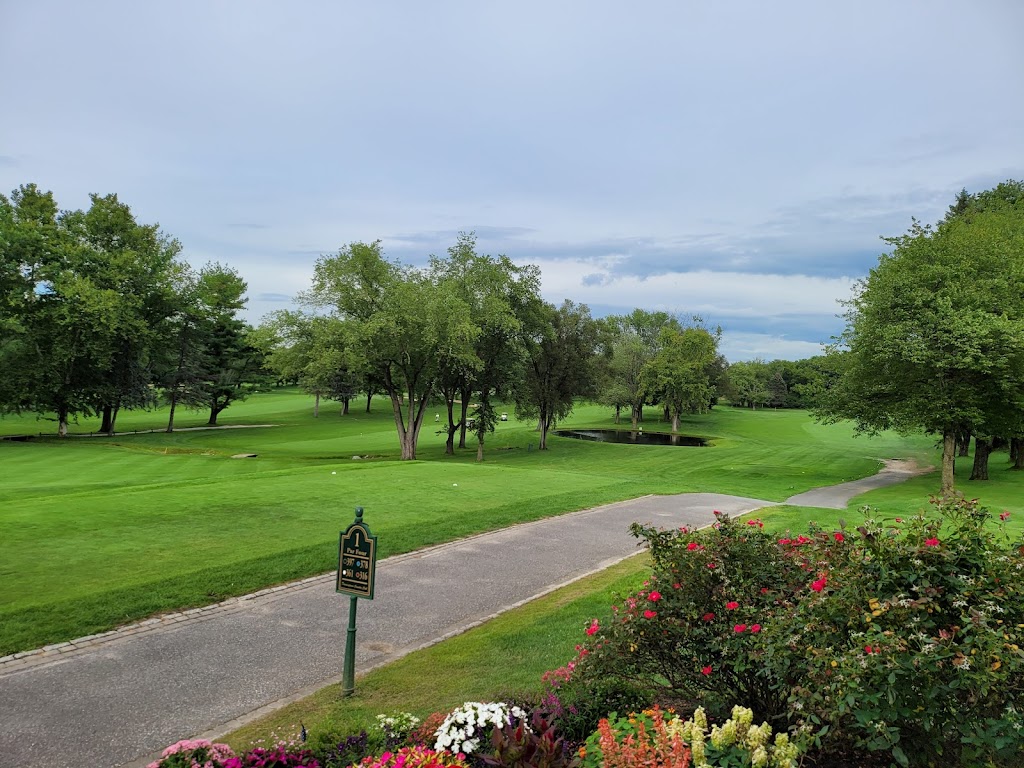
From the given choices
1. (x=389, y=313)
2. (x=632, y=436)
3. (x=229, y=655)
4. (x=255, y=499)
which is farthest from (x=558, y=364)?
(x=229, y=655)

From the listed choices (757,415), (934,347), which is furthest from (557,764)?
(757,415)

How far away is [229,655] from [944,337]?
22537 millimetres

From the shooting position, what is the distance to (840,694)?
3.15 metres

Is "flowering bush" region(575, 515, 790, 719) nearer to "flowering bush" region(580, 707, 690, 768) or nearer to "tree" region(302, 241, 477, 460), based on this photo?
"flowering bush" region(580, 707, 690, 768)

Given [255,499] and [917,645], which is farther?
[255,499]

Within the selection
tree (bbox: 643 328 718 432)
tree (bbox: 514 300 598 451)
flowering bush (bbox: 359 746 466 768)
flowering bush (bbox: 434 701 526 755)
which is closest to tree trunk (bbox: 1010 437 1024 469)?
tree (bbox: 514 300 598 451)

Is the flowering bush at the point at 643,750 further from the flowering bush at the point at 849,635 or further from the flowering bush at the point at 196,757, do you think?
the flowering bush at the point at 196,757

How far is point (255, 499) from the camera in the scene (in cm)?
1466

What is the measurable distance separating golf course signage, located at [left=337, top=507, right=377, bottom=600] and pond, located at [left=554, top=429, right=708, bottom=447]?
42.6 meters

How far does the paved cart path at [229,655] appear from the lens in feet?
16.4

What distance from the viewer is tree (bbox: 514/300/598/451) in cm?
3738

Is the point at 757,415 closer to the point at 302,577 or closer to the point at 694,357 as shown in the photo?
the point at 694,357

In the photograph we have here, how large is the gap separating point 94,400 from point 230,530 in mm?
35607

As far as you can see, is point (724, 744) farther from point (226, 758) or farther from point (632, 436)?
point (632, 436)
